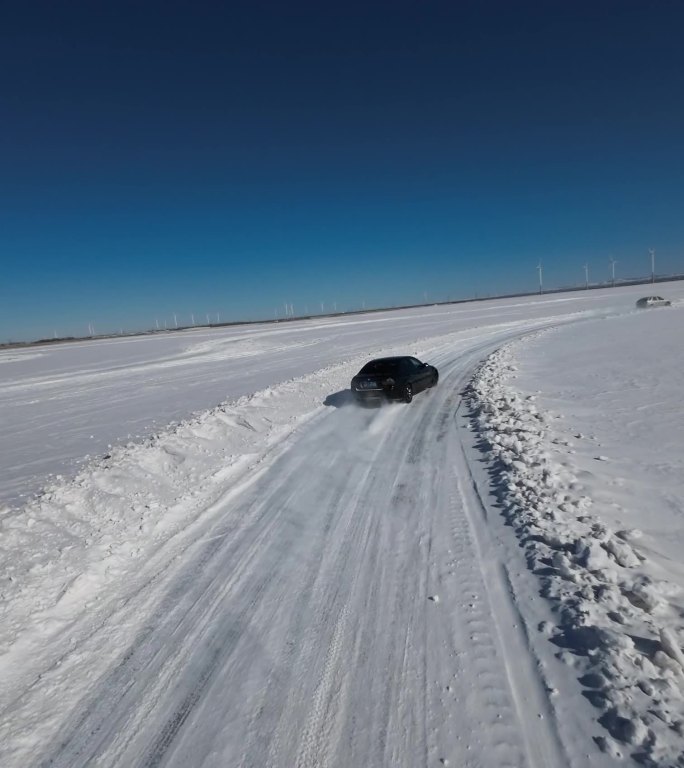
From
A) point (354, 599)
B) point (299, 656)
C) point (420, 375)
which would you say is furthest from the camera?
point (420, 375)

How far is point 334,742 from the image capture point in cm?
282

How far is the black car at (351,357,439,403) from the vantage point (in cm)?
1202

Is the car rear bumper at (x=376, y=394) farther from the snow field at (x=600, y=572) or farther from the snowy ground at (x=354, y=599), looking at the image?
the snow field at (x=600, y=572)

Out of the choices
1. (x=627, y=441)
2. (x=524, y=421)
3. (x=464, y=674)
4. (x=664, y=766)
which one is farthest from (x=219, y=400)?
(x=664, y=766)

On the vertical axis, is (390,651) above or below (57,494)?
below

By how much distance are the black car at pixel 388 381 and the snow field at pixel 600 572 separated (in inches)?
101

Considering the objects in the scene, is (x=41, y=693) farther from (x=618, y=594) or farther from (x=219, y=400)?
(x=219, y=400)

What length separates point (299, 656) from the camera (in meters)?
3.53

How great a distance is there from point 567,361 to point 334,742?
1774 centimetres

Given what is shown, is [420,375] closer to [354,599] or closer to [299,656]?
[354,599]

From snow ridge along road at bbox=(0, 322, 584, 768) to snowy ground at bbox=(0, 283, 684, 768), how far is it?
0.02m

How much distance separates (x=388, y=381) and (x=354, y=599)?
27.0 ft

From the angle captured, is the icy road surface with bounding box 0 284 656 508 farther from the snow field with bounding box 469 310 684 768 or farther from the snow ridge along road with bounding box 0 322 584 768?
the snow field with bounding box 469 310 684 768

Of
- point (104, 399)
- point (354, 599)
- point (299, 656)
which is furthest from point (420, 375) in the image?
point (104, 399)
